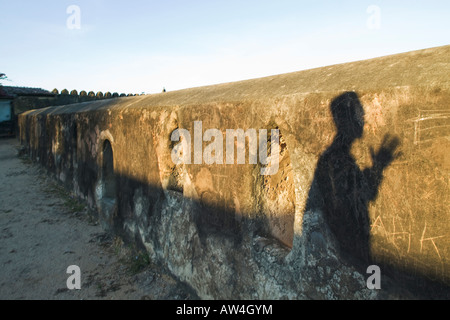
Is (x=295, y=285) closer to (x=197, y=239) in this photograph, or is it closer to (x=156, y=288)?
(x=197, y=239)

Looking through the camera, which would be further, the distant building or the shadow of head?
the distant building

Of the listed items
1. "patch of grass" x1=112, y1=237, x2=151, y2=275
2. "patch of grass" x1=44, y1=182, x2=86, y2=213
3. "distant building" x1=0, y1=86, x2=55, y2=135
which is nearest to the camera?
"patch of grass" x1=112, y1=237, x2=151, y2=275

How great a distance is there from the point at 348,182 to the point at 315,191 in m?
0.18

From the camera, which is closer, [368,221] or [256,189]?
[368,221]

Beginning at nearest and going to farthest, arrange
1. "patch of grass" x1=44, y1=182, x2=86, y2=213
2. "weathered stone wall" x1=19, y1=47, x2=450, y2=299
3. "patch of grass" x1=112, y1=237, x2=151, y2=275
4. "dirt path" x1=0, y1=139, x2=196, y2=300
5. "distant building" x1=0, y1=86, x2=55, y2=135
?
"weathered stone wall" x1=19, y1=47, x2=450, y2=299 < "dirt path" x1=0, y1=139, x2=196, y2=300 < "patch of grass" x1=112, y1=237, x2=151, y2=275 < "patch of grass" x1=44, y1=182, x2=86, y2=213 < "distant building" x1=0, y1=86, x2=55, y2=135

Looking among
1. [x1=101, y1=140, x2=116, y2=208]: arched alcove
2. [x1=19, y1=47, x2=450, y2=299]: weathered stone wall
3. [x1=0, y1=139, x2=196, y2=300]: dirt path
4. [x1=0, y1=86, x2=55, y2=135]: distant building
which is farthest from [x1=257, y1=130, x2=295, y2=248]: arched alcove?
[x1=0, y1=86, x2=55, y2=135]: distant building

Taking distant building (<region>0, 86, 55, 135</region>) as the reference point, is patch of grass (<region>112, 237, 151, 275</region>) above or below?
below

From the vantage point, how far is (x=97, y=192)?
4.11 meters

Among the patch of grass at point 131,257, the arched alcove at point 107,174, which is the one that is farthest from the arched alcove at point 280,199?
the arched alcove at point 107,174

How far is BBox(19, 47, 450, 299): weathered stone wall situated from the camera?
122cm

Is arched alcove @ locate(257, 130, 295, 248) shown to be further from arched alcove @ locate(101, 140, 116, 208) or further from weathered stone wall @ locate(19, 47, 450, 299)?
arched alcove @ locate(101, 140, 116, 208)

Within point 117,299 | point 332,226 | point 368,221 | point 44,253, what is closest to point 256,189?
point 332,226

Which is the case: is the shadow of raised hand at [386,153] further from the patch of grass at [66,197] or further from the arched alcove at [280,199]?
the patch of grass at [66,197]

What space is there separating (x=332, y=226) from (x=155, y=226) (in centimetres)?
181
